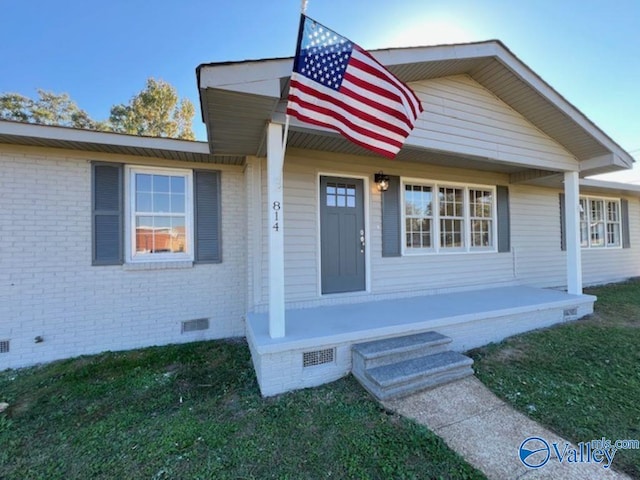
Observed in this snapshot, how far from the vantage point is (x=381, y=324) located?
351 cm

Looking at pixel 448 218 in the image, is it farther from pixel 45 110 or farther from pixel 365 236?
pixel 45 110

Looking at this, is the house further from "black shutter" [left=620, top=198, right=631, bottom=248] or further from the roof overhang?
"black shutter" [left=620, top=198, right=631, bottom=248]

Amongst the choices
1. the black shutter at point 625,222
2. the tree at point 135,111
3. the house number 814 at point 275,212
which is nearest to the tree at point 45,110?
the tree at point 135,111

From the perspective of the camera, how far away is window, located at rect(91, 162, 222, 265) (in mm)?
4055

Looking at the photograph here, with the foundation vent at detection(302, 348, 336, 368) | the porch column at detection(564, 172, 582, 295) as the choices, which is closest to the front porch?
the foundation vent at detection(302, 348, 336, 368)

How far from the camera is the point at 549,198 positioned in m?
7.09

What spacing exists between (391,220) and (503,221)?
298 centimetres

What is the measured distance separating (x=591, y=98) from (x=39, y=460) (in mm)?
15530

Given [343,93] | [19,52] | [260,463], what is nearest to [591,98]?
[343,93]

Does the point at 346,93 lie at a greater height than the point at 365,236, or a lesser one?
greater

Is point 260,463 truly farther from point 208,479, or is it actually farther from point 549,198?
point 549,198

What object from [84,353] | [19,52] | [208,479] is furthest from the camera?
[19,52]

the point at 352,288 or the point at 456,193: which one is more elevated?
the point at 456,193

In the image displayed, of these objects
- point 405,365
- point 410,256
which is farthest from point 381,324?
point 410,256
